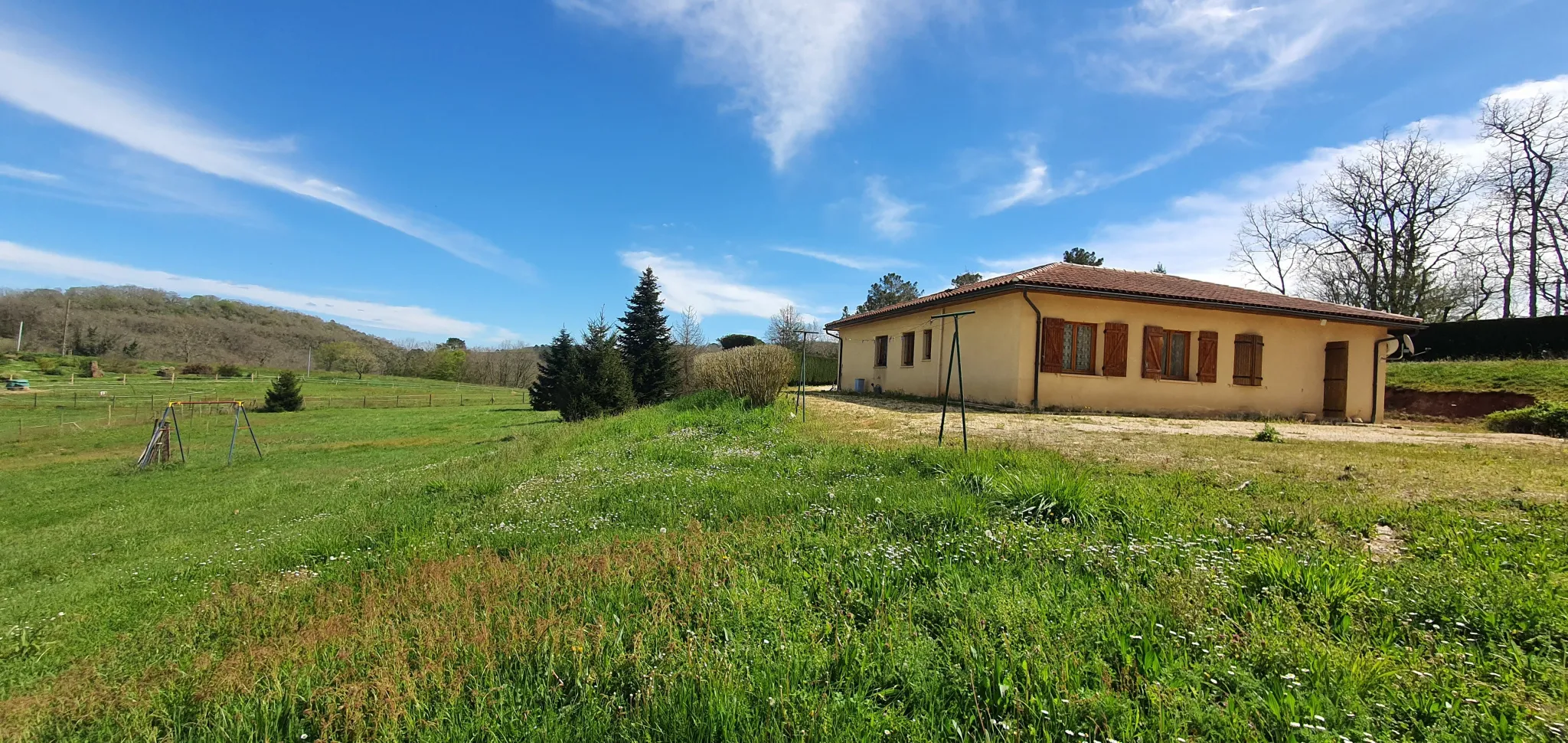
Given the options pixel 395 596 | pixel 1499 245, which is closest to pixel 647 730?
pixel 395 596

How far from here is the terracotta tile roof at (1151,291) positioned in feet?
40.5

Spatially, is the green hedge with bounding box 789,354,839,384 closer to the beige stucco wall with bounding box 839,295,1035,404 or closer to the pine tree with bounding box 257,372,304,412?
the beige stucco wall with bounding box 839,295,1035,404

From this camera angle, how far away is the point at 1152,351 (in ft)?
42.3

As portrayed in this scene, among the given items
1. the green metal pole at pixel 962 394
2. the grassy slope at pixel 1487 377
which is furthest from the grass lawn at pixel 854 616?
the grassy slope at pixel 1487 377

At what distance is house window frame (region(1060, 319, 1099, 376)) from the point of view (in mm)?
12523

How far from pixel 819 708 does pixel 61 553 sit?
8.72 metres

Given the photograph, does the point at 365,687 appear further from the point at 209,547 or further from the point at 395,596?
the point at 209,547

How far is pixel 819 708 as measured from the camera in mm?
1984

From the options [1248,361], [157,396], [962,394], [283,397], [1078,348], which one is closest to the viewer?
[962,394]

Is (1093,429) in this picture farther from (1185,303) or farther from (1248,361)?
(1248,361)

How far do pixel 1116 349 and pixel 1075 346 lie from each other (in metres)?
0.94

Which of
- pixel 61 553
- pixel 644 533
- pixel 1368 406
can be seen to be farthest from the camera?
pixel 1368 406

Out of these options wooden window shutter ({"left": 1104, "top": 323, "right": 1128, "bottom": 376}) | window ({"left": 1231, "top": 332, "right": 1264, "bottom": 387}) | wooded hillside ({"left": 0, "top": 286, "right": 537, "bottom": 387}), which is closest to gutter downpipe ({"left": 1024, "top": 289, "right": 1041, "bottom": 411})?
wooden window shutter ({"left": 1104, "top": 323, "right": 1128, "bottom": 376})

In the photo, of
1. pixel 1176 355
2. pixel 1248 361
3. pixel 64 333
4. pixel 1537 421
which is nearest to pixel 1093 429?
pixel 1176 355
